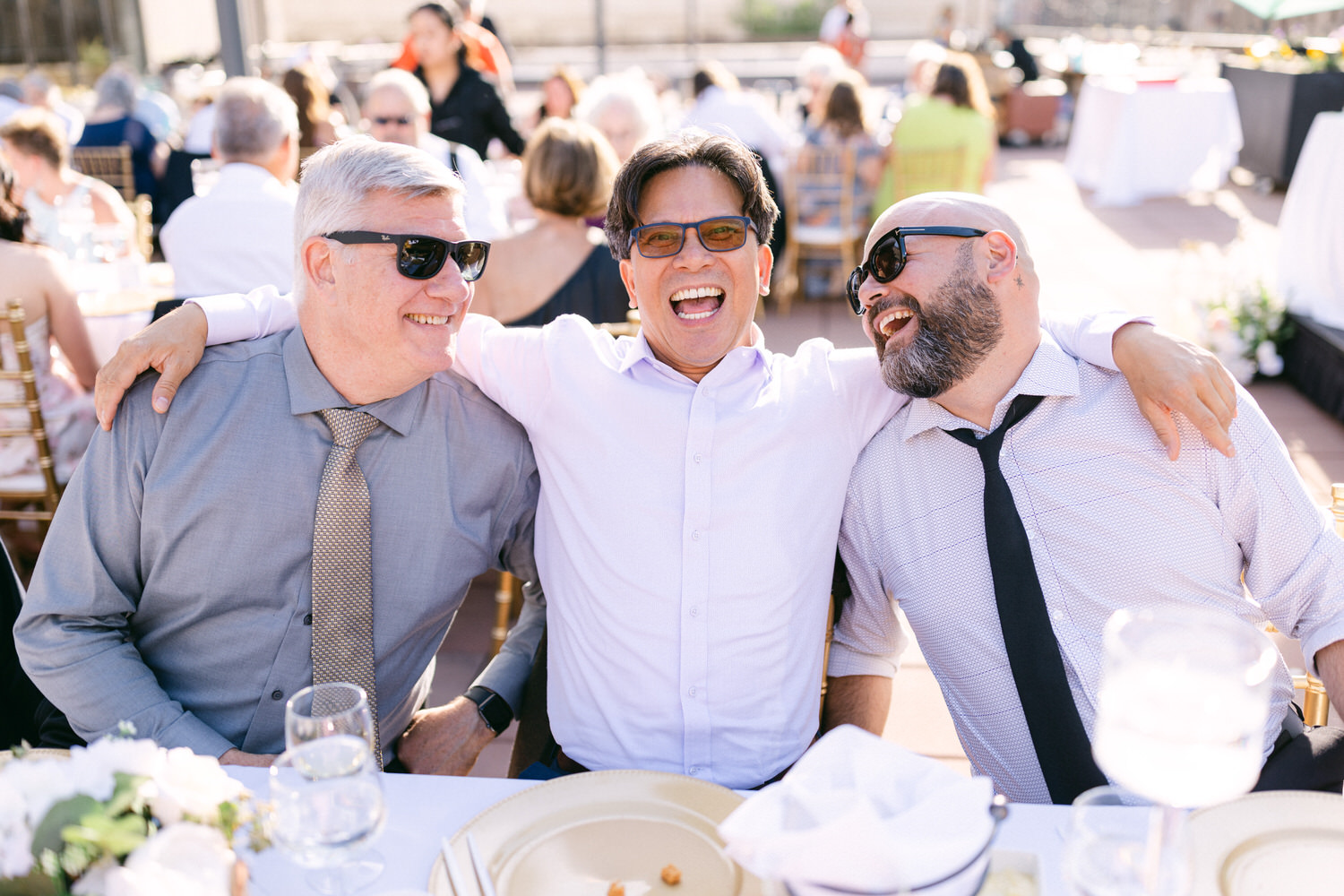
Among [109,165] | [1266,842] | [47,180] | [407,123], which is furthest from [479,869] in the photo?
[109,165]

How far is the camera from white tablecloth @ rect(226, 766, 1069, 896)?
48.0 inches

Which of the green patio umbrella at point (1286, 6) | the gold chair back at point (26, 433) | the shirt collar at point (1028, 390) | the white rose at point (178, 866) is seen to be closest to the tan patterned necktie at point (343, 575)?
the white rose at point (178, 866)

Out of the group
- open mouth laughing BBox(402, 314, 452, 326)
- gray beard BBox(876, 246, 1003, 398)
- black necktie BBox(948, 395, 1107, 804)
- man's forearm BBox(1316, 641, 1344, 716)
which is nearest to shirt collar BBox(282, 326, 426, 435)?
open mouth laughing BBox(402, 314, 452, 326)

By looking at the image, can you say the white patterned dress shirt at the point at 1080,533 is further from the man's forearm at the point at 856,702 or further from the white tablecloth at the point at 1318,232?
the white tablecloth at the point at 1318,232

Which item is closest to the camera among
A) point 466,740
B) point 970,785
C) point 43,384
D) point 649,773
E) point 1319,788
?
point 970,785

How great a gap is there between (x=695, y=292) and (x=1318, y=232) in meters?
5.51

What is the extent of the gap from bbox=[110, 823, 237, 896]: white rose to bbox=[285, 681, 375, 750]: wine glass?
177mm

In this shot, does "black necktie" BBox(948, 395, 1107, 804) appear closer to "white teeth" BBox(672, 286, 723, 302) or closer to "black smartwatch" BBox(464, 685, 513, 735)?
"white teeth" BBox(672, 286, 723, 302)

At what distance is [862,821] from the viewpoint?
957 millimetres

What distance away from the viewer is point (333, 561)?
5.87ft

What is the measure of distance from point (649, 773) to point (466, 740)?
27.3 inches

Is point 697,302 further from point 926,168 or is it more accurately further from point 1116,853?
point 926,168

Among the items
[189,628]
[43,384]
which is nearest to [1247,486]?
[189,628]

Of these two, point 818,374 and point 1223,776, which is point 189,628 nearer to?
point 818,374
